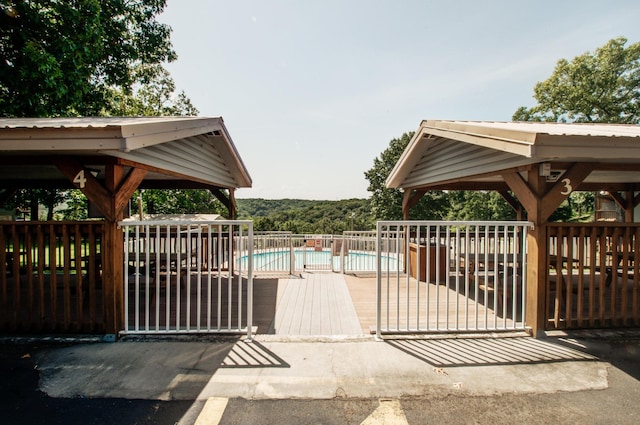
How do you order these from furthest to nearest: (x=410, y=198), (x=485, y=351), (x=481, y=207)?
1. (x=481, y=207)
2. (x=410, y=198)
3. (x=485, y=351)

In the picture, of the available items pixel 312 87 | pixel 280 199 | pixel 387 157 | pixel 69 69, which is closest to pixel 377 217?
pixel 387 157

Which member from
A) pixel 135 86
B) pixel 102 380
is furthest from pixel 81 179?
pixel 135 86

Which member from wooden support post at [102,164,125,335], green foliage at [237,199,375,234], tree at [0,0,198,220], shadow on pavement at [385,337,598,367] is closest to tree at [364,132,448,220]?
green foliage at [237,199,375,234]

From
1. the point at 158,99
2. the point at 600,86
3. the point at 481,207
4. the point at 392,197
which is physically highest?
the point at 600,86

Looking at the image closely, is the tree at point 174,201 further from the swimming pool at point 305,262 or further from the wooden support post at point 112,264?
the wooden support post at point 112,264

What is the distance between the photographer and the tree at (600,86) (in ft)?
59.5

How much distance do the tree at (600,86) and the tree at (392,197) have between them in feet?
30.4

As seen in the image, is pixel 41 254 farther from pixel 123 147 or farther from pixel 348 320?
pixel 348 320

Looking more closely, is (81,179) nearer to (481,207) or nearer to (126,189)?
(126,189)

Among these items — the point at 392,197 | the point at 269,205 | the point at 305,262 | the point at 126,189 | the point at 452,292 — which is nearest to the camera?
the point at 126,189

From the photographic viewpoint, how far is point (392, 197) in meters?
22.9

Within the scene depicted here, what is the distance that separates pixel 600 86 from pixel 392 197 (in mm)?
14014

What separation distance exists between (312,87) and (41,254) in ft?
30.1

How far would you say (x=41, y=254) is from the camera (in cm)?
369
